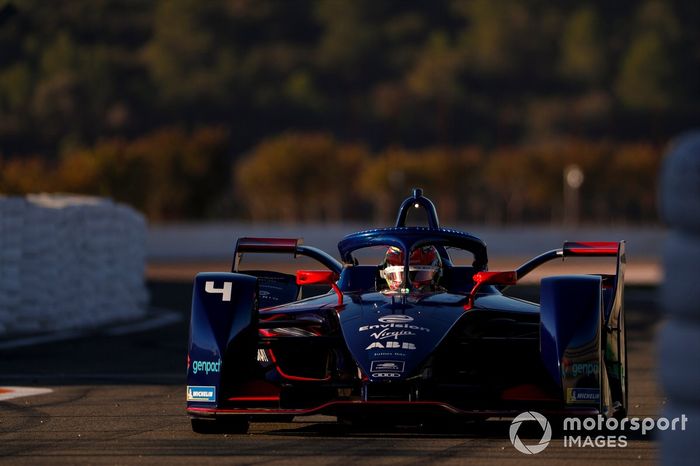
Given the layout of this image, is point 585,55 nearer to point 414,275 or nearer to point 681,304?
point 414,275

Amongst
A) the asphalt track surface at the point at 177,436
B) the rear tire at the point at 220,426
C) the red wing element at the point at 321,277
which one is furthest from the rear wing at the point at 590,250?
the rear tire at the point at 220,426

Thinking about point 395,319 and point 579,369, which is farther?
point 395,319

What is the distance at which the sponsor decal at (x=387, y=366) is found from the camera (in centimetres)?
888

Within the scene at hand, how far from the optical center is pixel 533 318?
982 cm

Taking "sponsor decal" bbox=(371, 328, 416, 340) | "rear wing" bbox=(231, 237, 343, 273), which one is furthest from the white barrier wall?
"sponsor decal" bbox=(371, 328, 416, 340)

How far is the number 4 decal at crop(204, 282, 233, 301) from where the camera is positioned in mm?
9694

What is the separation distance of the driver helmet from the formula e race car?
200 mm

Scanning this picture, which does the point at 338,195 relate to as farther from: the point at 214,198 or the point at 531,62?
the point at 531,62

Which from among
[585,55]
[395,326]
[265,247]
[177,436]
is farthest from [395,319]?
[585,55]

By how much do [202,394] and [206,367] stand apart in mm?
171

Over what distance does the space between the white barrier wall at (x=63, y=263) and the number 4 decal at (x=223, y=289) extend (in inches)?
327

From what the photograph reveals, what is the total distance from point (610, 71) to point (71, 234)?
585 ft

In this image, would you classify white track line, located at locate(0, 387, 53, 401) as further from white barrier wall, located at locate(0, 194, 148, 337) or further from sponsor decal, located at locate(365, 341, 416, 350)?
white barrier wall, located at locate(0, 194, 148, 337)

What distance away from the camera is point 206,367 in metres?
9.32
